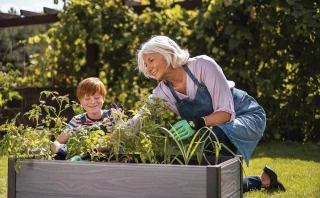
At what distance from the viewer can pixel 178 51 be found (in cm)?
247

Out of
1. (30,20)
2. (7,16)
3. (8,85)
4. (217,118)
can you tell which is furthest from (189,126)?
(7,16)

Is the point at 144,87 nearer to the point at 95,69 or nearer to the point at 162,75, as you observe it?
the point at 95,69

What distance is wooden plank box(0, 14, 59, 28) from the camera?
686 cm

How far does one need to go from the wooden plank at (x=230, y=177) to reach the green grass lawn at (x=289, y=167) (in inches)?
36.3

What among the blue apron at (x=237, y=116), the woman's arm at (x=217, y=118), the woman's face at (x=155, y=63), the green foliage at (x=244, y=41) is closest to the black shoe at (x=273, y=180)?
the blue apron at (x=237, y=116)

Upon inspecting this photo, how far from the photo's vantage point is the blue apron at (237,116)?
2.47 meters

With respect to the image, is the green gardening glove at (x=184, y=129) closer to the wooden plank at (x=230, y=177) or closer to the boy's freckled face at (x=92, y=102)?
the wooden plank at (x=230, y=177)

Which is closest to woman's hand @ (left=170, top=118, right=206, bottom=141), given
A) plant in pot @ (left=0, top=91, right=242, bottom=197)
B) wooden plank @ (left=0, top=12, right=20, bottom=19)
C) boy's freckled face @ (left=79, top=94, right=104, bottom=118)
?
plant in pot @ (left=0, top=91, right=242, bottom=197)

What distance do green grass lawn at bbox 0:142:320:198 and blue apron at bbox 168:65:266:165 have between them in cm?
47

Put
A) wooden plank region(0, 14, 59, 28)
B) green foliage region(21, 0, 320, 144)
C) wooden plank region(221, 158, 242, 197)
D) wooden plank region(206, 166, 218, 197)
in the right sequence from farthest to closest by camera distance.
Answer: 1. wooden plank region(0, 14, 59, 28)
2. green foliage region(21, 0, 320, 144)
3. wooden plank region(221, 158, 242, 197)
4. wooden plank region(206, 166, 218, 197)

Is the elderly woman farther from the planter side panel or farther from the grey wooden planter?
the planter side panel

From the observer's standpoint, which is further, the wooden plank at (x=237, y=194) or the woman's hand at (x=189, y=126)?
the woman's hand at (x=189, y=126)

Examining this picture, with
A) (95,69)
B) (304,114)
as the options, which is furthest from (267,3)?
(95,69)

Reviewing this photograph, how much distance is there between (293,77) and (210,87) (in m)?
3.49
